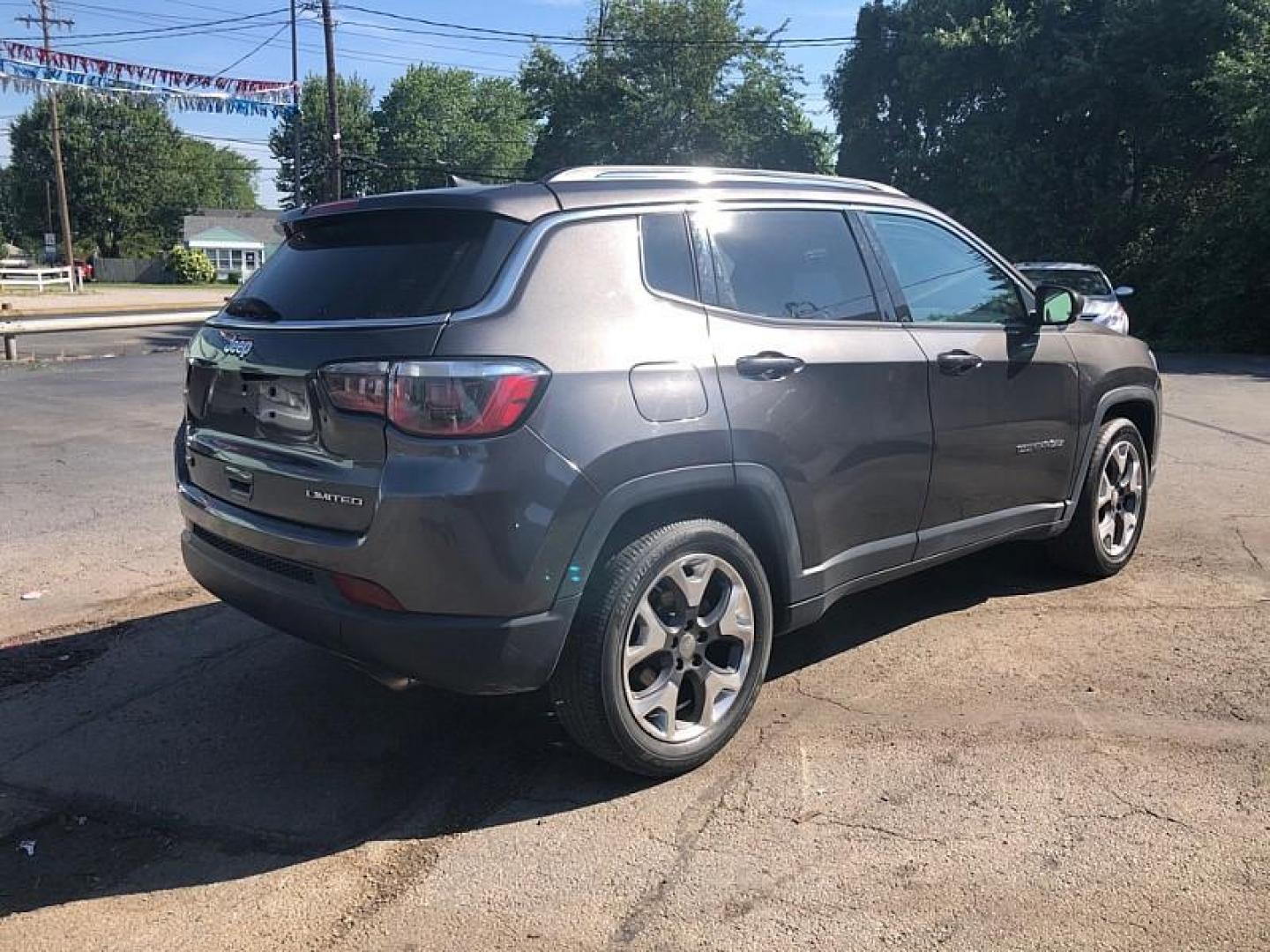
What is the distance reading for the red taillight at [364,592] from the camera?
3.04m

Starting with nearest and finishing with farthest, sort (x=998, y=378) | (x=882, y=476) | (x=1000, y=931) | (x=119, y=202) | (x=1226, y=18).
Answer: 1. (x=1000, y=931)
2. (x=882, y=476)
3. (x=998, y=378)
4. (x=1226, y=18)
5. (x=119, y=202)

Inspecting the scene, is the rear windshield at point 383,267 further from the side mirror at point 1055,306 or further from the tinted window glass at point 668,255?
the side mirror at point 1055,306

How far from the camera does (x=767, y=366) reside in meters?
3.56

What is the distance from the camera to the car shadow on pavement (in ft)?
10.1

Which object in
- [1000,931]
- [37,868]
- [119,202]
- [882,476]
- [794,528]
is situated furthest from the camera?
[119,202]

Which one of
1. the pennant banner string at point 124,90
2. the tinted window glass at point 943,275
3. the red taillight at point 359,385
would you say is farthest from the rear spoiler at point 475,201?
the pennant banner string at point 124,90

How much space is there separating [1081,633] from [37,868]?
13.1 ft

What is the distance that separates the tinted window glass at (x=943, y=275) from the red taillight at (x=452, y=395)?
198 centimetres

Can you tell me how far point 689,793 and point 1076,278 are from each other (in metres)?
11.8

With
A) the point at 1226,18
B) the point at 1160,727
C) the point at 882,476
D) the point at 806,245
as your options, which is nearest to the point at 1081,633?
the point at 1160,727

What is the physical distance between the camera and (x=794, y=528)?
12.0ft

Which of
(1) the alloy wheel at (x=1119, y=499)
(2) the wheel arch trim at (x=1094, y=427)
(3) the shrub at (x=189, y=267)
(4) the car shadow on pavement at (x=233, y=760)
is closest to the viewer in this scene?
(4) the car shadow on pavement at (x=233, y=760)

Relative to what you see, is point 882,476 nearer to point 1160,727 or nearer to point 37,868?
point 1160,727

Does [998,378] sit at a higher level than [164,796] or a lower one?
higher
